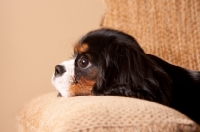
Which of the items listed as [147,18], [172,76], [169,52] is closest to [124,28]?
[147,18]

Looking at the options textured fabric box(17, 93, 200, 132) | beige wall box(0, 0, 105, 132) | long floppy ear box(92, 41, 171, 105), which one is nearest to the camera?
textured fabric box(17, 93, 200, 132)

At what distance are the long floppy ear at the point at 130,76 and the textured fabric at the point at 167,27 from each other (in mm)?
435

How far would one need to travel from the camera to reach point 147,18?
5.19 ft

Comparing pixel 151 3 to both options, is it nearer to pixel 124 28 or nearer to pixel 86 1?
pixel 124 28

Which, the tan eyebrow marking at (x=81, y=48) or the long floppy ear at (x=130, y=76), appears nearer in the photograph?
the long floppy ear at (x=130, y=76)

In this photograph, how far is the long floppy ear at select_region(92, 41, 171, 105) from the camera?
3.27 feet

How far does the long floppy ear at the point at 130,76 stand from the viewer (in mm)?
996

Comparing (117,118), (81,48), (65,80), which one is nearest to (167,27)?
(81,48)

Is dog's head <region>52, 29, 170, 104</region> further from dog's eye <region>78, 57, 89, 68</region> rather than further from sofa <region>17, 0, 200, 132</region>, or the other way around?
sofa <region>17, 0, 200, 132</region>

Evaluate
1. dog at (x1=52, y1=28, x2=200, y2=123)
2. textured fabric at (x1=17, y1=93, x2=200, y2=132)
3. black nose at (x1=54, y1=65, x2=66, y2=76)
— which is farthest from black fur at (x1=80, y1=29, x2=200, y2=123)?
textured fabric at (x1=17, y1=93, x2=200, y2=132)

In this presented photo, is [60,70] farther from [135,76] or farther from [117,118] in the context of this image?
[117,118]

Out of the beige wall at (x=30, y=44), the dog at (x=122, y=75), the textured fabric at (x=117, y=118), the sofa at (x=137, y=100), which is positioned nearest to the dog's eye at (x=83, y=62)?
the dog at (x=122, y=75)

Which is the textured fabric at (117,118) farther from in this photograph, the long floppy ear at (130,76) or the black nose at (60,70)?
the black nose at (60,70)

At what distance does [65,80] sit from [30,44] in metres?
0.88
